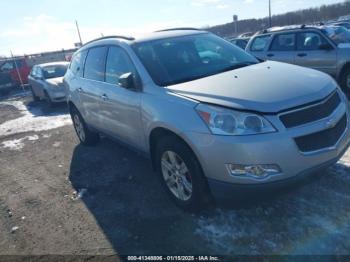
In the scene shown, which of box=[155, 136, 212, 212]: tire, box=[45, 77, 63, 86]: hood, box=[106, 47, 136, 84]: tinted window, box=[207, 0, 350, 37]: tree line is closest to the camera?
box=[155, 136, 212, 212]: tire

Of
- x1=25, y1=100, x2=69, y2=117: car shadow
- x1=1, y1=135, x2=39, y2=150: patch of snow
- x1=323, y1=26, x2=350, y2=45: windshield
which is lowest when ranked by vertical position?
x1=25, y1=100, x2=69, y2=117: car shadow

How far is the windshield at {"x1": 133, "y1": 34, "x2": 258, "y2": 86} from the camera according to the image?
396 centimetres

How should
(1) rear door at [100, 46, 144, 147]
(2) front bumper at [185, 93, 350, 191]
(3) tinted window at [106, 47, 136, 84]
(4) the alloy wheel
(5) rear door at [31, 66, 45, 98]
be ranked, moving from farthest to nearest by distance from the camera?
1. (5) rear door at [31, 66, 45, 98]
2. (3) tinted window at [106, 47, 136, 84]
3. (1) rear door at [100, 46, 144, 147]
4. (4) the alloy wheel
5. (2) front bumper at [185, 93, 350, 191]

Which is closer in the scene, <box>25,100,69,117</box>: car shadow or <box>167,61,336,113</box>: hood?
<box>167,61,336,113</box>: hood

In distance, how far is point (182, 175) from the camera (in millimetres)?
3648

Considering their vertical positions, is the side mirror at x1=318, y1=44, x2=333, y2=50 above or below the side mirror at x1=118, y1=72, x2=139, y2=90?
below

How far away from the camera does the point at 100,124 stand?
5.47m

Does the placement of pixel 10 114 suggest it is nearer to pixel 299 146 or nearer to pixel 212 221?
pixel 212 221

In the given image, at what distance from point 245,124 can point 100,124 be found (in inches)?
120

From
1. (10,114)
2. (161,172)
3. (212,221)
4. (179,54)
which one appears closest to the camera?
(212,221)

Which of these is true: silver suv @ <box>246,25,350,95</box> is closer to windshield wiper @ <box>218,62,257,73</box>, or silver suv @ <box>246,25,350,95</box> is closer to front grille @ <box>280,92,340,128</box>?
windshield wiper @ <box>218,62,257,73</box>

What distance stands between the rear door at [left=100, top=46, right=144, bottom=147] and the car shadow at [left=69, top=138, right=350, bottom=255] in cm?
75

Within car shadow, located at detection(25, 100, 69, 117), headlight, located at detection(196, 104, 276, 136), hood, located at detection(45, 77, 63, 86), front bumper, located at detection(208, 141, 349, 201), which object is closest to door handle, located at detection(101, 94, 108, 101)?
headlight, located at detection(196, 104, 276, 136)

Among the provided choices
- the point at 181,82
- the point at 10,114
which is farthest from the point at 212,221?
the point at 10,114
